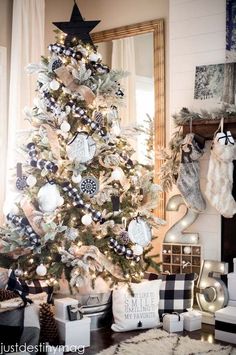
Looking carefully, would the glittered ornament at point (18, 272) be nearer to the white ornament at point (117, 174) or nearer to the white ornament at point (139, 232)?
the white ornament at point (139, 232)

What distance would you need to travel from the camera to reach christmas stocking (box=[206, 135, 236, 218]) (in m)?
3.54

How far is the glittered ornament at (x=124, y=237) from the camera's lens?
3408 millimetres

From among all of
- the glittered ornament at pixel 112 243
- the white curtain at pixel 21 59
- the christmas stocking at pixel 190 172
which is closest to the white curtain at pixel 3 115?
the white curtain at pixel 21 59

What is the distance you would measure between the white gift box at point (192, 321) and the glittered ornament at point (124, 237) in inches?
25.4

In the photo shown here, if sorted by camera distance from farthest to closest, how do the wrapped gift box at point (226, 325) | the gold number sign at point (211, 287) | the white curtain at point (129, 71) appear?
the white curtain at point (129, 71), the gold number sign at point (211, 287), the wrapped gift box at point (226, 325)

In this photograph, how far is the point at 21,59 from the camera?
4.38m

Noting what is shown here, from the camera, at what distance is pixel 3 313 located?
2.80 meters

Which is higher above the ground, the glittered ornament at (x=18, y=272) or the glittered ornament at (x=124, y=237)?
the glittered ornament at (x=124, y=237)

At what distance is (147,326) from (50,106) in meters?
1.64

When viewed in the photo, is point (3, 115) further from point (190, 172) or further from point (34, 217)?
point (190, 172)

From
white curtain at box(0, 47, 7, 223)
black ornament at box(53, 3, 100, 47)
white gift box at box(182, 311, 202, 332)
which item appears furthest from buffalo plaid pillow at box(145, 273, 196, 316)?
black ornament at box(53, 3, 100, 47)

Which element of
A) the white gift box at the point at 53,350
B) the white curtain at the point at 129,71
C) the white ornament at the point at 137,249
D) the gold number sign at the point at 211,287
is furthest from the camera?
the white curtain at the point at 129,71

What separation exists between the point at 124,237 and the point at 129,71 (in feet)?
5.19

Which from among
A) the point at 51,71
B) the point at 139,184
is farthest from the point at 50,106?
the point at 139,184
